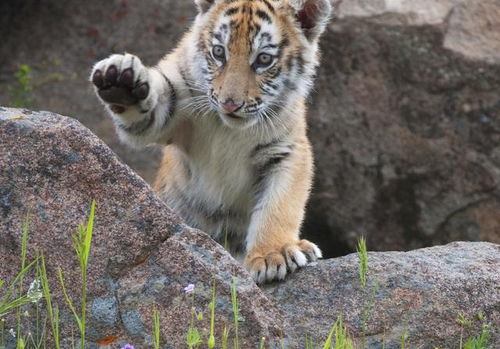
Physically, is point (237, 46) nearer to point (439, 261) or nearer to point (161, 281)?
point (439, 261)

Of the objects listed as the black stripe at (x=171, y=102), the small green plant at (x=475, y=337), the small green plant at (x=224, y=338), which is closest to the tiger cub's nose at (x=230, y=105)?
the black stripe at (x=171, y=102)

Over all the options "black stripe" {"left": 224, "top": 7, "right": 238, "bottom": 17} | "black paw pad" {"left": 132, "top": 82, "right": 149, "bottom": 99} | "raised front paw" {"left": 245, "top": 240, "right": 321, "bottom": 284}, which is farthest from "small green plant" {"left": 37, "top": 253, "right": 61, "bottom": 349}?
"black stripe" {"left": 224, "top": 7, "right": 238, "bottom": 17}

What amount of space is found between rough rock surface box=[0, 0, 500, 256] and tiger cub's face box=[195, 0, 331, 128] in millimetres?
2015

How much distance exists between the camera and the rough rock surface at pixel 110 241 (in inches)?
159

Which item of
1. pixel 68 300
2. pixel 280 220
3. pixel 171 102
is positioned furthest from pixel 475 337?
pixel 171 102

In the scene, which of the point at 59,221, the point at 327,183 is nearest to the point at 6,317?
the point at 59,221

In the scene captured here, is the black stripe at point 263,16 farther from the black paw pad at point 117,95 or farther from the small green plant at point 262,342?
the small green plant at point 262,342

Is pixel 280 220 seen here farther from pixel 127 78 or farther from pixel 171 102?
pixel 127 78

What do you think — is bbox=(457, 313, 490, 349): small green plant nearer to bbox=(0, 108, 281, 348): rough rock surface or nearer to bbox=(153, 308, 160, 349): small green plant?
bbox=(0, 108, 281, 348): rough rock surface

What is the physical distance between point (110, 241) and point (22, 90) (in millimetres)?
4374

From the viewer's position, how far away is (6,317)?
12.9ft

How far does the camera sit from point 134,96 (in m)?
5.65

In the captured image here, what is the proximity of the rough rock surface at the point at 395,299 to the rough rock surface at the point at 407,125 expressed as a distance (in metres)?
3.30

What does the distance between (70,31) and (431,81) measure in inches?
125
